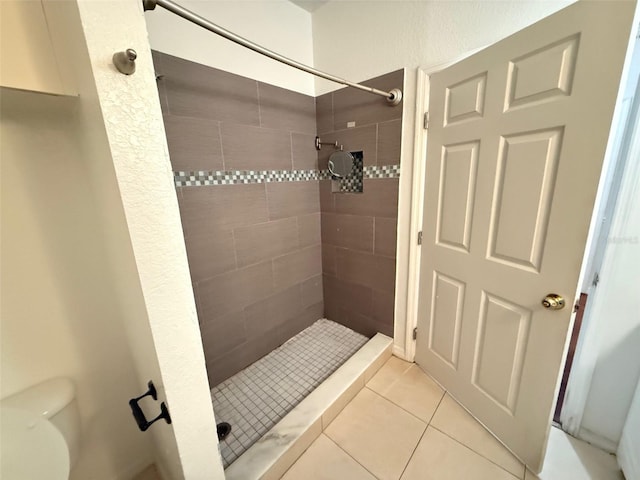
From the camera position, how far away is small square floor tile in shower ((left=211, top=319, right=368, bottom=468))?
4.40 feet

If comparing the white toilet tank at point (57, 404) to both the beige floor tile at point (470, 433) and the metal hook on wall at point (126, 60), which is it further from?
the beige floor tile at point (470, 433)

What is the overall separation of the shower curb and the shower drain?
24 cm

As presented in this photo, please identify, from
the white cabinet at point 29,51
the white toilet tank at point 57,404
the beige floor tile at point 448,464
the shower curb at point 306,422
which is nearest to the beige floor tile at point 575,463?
the beige floor tile at point 448,464

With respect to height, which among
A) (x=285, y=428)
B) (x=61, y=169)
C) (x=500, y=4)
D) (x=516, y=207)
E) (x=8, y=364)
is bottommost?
(x=285, y=428)

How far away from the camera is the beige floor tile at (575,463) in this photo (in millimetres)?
1097

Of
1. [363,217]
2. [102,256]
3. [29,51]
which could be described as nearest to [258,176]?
[363,217]

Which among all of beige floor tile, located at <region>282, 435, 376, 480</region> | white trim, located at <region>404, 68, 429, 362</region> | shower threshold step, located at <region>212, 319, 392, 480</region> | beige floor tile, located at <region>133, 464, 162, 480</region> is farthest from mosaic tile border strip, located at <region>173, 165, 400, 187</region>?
beige floor tile, located at <region>282, 435, 376, 480</region>

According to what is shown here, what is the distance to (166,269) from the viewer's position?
60cm

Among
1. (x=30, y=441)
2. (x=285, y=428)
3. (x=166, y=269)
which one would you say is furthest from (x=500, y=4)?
(x=30, y=441)

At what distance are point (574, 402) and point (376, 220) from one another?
136 cm

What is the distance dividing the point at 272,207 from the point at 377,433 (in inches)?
57.0

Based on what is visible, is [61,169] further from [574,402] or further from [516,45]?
[574,402]

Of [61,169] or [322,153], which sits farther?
[322,153]

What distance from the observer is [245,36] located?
146cm
